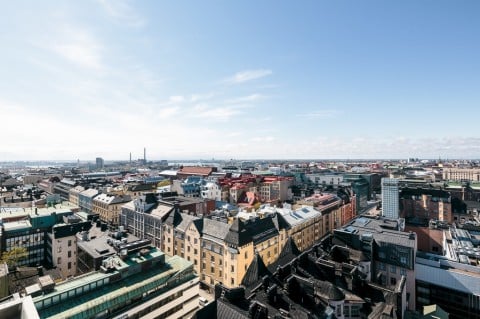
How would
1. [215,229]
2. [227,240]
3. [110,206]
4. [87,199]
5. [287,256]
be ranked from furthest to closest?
[87,199] → [110,206] → [215,229] → [227,240] → [287,256]

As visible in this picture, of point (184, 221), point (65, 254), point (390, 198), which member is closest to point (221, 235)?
point (184, 221)

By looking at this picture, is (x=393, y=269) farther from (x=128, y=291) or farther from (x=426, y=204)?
(x=426, y=204)

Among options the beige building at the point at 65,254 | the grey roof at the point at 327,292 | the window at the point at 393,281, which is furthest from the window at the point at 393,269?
→ the beige building at the point at 65,254

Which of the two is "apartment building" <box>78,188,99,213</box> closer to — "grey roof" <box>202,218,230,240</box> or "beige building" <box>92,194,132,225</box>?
"beige building" <box>92,194,132,225</box>

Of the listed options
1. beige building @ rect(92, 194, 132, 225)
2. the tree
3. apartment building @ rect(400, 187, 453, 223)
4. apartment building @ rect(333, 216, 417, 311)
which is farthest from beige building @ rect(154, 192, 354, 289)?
apartment building @ rect(400, 187, 453, 223)

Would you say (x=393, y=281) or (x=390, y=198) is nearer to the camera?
(x=393, y=281)

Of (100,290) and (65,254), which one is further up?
(100,290)

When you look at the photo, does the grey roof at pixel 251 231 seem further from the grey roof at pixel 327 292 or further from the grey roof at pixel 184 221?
the grey roof at pixel 327 292
